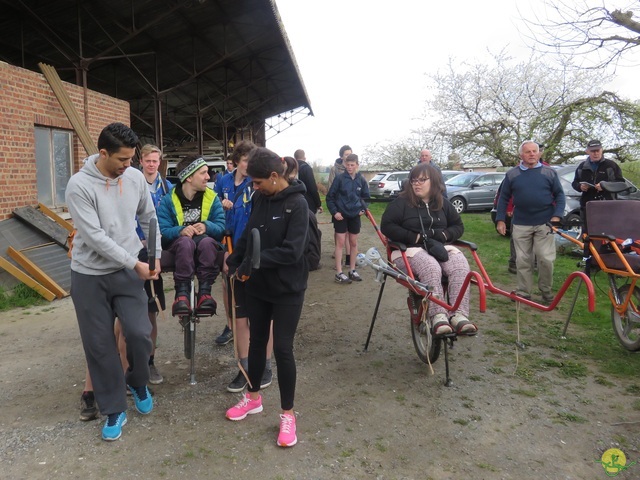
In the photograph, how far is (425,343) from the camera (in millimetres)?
4324

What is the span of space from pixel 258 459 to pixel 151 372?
1.57 m

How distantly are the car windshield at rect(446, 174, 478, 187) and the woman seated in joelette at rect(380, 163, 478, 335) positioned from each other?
16131mm

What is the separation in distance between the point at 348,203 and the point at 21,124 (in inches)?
204

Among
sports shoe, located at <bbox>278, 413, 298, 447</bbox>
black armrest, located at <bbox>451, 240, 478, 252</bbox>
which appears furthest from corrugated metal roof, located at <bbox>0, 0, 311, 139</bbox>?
sports shoe, located at <bbox>278, 413, 298, 447</bbox>

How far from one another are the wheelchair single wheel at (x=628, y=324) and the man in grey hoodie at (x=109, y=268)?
4083mm

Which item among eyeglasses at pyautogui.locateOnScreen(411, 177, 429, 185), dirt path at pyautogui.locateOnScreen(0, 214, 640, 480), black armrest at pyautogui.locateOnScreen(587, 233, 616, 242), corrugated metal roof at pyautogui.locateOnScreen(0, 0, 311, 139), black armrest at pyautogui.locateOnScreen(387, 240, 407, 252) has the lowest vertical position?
dirt path at pyautogui.locateOnScreen(0, 214, 640, 480)

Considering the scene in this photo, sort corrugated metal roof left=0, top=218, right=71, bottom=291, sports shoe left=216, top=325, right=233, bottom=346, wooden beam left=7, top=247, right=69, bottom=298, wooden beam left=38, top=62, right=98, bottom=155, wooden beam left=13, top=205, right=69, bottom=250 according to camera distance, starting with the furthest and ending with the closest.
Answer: wooden beam left=38, top=62, right=98, bottom=155
wooden beam left=13, top=205, right=69, bottom=250
corrugated metal roof left=0, top=218, right=71, bottom=291
wooden beam left=7, top=247, right=69, bottom=298
sports shoe left=216, top=325, right=233, bottom=346

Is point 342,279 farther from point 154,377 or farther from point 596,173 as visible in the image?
point 596,173

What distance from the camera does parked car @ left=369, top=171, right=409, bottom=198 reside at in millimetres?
22359

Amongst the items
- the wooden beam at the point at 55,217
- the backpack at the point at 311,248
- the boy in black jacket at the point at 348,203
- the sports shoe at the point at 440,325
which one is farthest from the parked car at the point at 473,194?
the backpack at the point at 311,248

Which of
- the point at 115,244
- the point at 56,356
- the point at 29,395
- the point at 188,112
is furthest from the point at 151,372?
the point at 188,112

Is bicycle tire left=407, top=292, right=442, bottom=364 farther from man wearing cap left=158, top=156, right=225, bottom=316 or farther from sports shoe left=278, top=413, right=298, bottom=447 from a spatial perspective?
man wearing cap left=158, top=156, right=225, bottom=316

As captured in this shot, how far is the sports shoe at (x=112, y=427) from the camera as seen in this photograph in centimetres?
312

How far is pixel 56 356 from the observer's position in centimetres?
467
